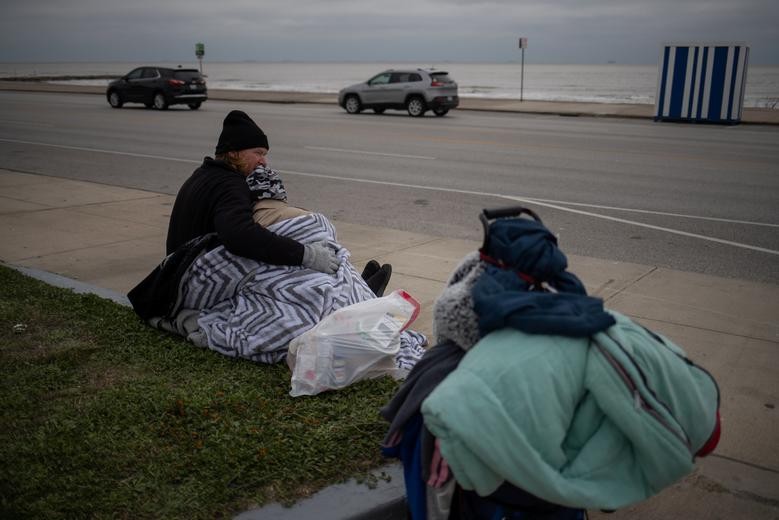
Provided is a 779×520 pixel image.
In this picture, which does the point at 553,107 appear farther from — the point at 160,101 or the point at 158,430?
the point at 158,430

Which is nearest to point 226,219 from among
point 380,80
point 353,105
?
point 380,80

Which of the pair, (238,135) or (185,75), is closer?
(238,135)

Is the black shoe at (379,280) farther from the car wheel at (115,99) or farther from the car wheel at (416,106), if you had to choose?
the car wheel at (115,99)

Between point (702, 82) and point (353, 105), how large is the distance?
1102 centimetres

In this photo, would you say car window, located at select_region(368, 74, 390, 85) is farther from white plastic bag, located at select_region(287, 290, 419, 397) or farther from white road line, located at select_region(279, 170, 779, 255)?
white plastic bag, located at select_region(287, 290, 419, 397)

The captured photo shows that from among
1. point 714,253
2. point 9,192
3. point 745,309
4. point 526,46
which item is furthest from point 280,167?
point 526,46

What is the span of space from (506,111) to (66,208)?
1995 centimetres

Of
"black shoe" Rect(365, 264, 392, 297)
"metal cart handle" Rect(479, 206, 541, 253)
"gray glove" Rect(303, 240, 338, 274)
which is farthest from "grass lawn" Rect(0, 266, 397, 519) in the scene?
"metal cart handle" Rect(479, 206, 541, 253)

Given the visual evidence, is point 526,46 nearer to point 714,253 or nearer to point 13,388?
point 714,253

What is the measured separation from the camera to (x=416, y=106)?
2461cm

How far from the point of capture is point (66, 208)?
891 cm

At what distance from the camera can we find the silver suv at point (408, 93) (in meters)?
24.2

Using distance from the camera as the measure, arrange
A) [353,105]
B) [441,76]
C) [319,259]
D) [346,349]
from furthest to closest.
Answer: [353,105], [441,76], [319,259], [346,349]

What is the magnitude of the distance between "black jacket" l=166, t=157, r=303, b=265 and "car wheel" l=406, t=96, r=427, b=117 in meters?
20.4
